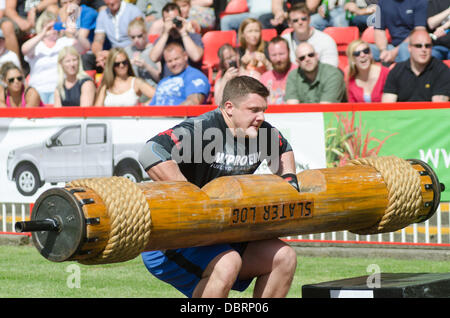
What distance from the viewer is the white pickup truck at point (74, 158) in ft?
25.6

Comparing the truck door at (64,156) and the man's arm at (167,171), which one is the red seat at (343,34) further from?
the man's arm at (167,171)

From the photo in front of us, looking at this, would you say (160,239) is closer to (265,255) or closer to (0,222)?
(265,255)

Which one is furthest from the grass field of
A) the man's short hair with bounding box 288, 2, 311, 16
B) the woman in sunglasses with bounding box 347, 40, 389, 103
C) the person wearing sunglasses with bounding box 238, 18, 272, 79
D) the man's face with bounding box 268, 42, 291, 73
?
the man's short hair with bounding box 288, 2, 311, 16

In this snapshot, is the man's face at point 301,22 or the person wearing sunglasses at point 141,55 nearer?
the man's face at point 301,22

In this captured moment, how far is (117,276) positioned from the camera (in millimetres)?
6688

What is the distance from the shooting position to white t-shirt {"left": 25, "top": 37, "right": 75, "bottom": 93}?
10141mm

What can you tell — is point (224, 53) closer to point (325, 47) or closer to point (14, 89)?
point (325, 47)

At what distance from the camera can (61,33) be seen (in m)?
10.6

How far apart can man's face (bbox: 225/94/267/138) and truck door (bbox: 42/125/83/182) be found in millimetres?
4180

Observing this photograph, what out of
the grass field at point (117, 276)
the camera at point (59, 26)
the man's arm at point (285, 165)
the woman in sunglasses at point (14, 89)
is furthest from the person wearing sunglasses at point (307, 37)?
the man's arm at point (285, 165)

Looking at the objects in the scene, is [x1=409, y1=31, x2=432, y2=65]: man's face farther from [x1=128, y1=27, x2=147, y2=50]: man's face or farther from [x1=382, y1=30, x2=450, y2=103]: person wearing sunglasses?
[x1=128, y1=27, x2=147, y2=50]: man's face

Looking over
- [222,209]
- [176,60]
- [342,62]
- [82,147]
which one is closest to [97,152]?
[82,147]

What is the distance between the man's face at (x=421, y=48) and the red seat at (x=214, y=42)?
2.84 metres

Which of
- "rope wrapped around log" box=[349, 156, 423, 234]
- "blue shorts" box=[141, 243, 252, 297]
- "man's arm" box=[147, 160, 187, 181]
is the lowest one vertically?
"blue shorts" box=[141, 243, 252, 297]
